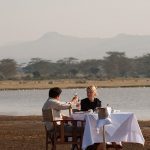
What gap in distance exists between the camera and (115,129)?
1091 cm

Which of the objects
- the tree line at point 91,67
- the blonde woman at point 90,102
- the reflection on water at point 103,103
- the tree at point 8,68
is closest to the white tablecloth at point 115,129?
the blonde woman at point 90,102

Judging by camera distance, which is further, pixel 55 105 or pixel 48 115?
pixel 55 105

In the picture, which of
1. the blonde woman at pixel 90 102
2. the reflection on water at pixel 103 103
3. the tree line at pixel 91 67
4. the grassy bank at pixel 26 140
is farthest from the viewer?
the tree line at pixel 91 67

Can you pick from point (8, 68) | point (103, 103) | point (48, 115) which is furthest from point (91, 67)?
point (48, 115)

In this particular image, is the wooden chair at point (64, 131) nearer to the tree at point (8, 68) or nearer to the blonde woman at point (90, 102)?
the blonde woman at point (90, 102)

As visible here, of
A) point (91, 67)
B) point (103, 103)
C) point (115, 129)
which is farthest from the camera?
point (91, 67)

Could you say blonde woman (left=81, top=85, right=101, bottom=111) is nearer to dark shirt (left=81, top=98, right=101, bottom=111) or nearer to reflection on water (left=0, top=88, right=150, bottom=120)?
dark shirt (left=81, top=98, right=101, bottom=111)

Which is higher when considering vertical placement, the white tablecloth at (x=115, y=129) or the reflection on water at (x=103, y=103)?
the white tablecloth at (x=115, y=129)

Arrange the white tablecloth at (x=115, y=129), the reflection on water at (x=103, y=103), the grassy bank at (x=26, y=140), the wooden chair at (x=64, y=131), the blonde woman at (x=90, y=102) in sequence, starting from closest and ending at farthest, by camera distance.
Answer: the white tablecloth at (x=115, y=129)
the wooden chair at (x=64, y=131)
the blonde woman at (x=90, y=102)
the grassy bank at (x=26, y=140)
the reflection on water at (x=103, y=103)

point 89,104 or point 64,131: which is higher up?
point 89,104

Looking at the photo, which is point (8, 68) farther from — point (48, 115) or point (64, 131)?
point (64, 131)

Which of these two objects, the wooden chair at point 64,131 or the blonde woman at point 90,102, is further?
the blonde woman at point 90,102

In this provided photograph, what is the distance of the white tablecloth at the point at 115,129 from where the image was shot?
1078cm

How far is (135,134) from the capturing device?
11133 mm
